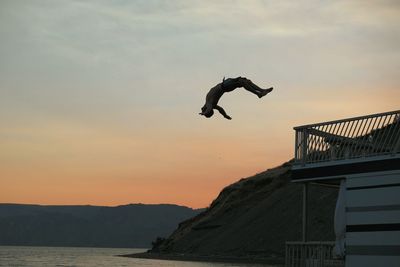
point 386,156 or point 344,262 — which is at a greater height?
point 386,156

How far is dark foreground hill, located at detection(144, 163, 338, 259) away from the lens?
98.6 metres

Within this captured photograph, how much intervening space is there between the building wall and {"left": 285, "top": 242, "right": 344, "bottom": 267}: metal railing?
123 centimetres

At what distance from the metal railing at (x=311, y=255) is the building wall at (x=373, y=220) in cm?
123

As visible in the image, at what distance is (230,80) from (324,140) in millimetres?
6208

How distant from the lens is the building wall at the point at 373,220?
20812 millimetres

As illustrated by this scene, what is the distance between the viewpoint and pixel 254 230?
353 feet

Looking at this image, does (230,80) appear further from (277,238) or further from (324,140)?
(277,238)

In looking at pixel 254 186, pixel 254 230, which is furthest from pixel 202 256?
pixel 254 186

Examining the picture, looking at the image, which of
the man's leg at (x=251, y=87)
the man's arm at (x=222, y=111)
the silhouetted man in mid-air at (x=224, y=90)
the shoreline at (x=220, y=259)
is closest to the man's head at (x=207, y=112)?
the silhouetted man in mid-air at (x=224, y=90)

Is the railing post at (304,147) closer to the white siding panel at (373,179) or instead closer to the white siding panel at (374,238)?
the white siding panel at (373,179)

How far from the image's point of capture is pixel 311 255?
24.1m

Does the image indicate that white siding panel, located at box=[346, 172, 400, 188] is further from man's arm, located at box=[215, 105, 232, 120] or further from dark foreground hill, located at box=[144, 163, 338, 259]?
dark foreground hill, located at box=[144, 163, 338, 259]

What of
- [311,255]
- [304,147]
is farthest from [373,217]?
[304,147]

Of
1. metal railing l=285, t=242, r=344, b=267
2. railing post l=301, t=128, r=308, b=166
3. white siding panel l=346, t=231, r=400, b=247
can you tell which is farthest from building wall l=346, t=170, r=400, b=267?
railing post l=301, t=128, r=308, b=166
